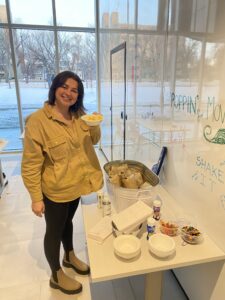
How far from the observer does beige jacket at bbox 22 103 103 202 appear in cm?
132

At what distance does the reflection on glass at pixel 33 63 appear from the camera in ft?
15.2

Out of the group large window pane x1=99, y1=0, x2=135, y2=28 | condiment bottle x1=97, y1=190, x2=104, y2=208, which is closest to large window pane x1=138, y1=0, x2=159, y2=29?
large window pane x1=99, y1=0, x2=135, y2=28

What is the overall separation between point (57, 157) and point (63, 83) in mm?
422

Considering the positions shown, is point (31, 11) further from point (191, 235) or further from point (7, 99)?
point (191, 235)

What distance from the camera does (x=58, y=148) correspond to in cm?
136

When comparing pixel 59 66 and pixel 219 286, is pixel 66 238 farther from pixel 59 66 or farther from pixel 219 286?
pixel 59 66

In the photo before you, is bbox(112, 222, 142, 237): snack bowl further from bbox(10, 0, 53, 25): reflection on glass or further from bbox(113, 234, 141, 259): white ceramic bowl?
bbox(10, 0, 53, 25): reflection on glass

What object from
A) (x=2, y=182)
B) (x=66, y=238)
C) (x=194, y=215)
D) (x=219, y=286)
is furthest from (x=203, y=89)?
(x=2, y=182)

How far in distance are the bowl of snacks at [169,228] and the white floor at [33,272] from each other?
0.69m

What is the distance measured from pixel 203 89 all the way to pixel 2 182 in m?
2.92

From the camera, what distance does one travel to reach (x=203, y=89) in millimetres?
1217

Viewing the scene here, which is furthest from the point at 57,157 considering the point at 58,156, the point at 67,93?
the point at 67,93

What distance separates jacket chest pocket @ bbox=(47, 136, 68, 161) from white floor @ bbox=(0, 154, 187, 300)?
1005 millimetres

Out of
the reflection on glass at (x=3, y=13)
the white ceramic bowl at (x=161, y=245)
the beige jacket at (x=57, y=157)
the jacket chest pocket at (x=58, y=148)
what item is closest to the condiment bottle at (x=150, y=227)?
the white ceramic bowl at (x=161, y=245)
